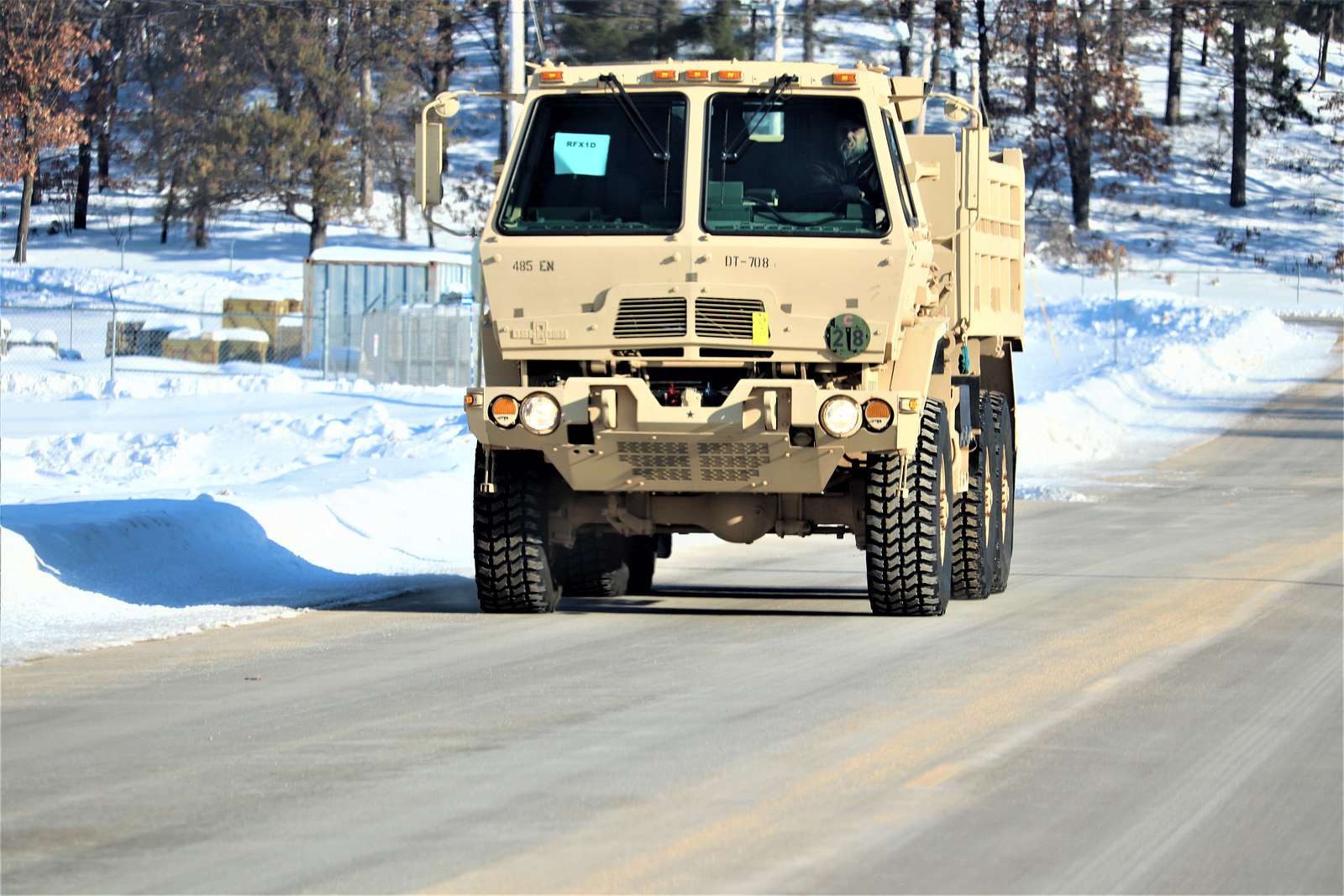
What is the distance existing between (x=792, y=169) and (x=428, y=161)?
6.94ft

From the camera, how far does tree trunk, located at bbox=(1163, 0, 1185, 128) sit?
88.2 m

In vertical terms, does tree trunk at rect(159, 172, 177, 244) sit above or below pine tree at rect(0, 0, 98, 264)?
below

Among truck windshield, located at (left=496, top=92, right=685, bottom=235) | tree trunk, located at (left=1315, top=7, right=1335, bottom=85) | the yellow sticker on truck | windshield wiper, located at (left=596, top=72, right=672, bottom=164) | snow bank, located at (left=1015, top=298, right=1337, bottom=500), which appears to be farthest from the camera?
tree trunk, located at (left=1315, top=7, right=1335, bottom=85)

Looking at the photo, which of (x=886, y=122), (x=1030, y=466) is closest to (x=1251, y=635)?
(x=886, y=122)

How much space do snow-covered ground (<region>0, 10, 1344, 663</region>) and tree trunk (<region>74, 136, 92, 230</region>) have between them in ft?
3.69

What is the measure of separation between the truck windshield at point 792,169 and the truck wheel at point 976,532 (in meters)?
2.72

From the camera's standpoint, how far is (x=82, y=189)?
75438 millimetres

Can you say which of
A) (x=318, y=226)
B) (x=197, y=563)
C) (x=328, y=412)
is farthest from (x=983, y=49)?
(x=197, y=563)

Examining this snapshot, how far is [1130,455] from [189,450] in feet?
42.4

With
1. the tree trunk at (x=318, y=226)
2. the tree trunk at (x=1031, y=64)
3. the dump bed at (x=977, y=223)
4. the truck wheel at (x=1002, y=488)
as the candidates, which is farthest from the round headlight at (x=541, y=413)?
the tree trunk at (x=1031, y=64)

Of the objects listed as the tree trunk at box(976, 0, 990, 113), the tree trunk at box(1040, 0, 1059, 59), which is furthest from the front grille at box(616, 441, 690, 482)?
the tree trunk at box(1040, 0, 1059, 59)

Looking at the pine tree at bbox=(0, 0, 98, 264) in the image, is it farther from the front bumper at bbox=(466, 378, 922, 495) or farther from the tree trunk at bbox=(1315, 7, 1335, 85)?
the tree trunk at bbox=(1315, 7, 1335, 85)

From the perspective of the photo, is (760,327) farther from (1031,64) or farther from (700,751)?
(1031,64)

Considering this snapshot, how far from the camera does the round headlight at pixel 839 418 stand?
11523 mm
